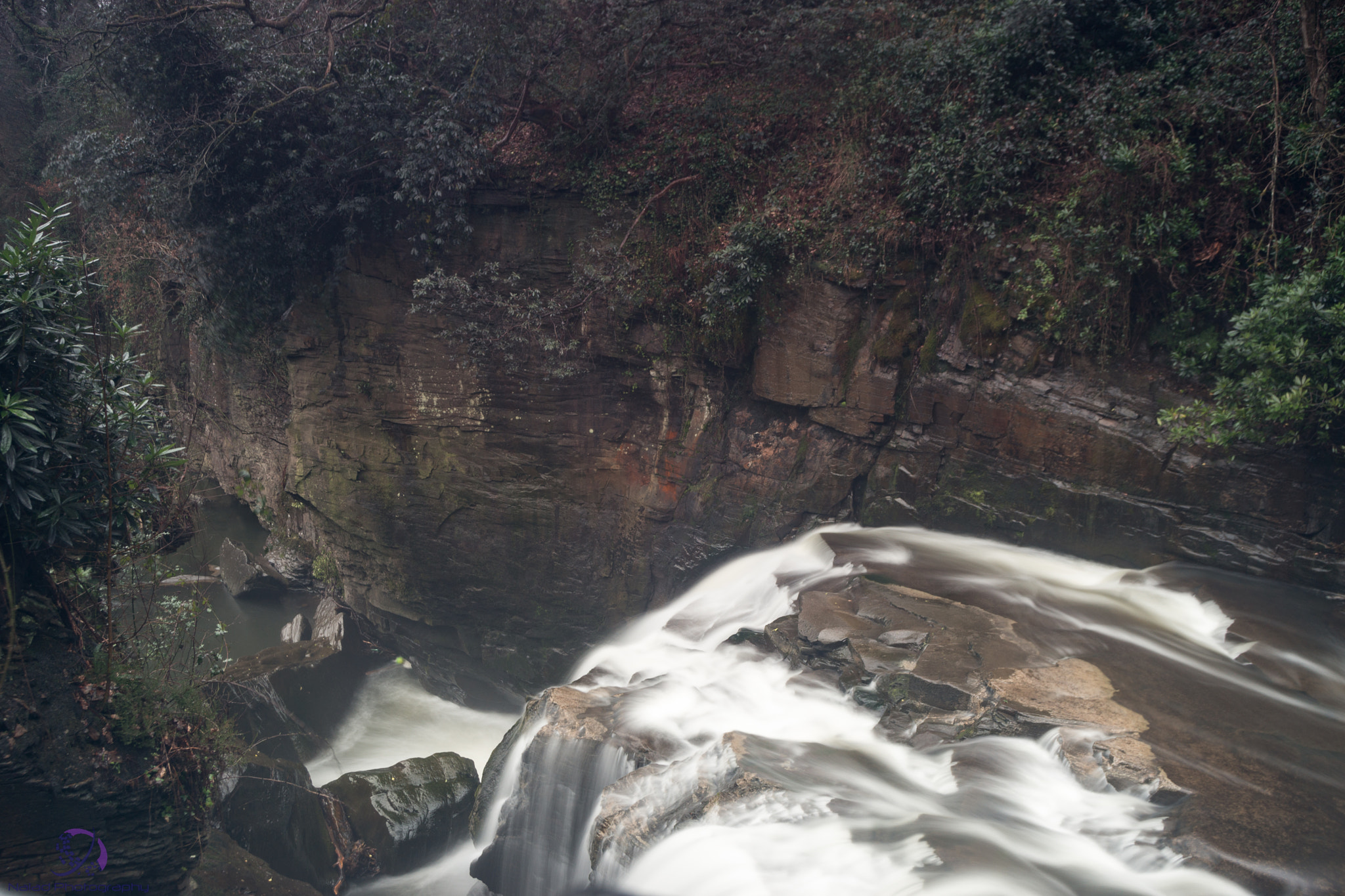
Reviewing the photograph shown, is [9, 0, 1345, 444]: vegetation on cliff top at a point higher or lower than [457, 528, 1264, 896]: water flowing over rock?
higher

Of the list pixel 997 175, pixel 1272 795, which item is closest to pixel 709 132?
pixel 997 175

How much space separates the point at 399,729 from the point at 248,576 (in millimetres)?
3817

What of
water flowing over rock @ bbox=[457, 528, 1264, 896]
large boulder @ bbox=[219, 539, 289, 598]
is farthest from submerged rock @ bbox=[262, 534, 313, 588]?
water flowing over rock @ bbox=[457, 528, 1264, 896]

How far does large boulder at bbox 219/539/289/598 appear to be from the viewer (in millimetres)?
11312

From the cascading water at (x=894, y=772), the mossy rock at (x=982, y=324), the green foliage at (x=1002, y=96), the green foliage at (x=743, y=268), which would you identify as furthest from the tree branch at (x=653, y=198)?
the cascading water at (x=894, y=772)

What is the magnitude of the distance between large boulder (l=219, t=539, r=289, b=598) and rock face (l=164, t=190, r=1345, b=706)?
3.53 feet

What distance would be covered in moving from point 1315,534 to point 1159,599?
132 centimetres

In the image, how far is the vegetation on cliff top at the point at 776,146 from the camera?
5.96m

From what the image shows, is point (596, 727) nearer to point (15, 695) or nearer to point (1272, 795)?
point (15, 695)

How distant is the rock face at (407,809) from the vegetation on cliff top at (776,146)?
18.6 feet

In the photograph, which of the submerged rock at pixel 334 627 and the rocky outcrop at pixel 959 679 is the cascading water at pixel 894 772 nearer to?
the rocky outcrop at pixel 959 679

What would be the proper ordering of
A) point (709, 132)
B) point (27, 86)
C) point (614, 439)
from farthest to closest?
point (27, 86), point (614, 439), point (709, 132)

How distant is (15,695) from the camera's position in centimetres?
447

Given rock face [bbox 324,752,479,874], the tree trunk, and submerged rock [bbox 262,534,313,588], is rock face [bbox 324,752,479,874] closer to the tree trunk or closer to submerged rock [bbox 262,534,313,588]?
submerged rock [bbox 262,534,313,588]
